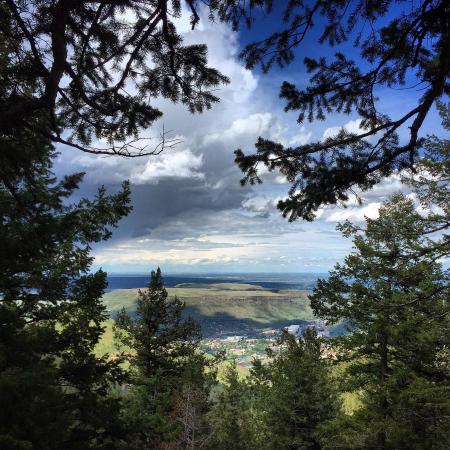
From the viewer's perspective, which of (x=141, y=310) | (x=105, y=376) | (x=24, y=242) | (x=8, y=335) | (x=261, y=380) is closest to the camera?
(x=8, y=335)

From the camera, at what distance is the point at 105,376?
10594 mm

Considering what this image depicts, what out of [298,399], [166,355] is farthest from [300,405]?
[166,355]

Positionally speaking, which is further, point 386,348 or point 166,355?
point 166,355

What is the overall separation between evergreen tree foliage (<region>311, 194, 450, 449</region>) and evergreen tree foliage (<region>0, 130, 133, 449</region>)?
28.3 ft

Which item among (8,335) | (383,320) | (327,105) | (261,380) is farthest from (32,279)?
(261,380)

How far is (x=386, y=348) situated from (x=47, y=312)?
12247 millimetres

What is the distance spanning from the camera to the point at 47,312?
10008mm

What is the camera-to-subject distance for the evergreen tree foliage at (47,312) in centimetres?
560

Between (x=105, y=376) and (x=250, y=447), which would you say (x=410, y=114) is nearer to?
(x=105, y=376)

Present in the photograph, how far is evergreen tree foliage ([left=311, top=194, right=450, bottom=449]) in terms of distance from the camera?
40.0 feet

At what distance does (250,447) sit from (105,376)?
19577 mm

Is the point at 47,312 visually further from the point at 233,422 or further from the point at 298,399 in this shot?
the point at 233,422

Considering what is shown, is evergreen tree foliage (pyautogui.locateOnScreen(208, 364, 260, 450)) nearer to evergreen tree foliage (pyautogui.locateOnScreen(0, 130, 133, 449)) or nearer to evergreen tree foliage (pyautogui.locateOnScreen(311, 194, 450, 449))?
evergreen tree foliage (pyautogui.locateOnScreen(311, 194, 450, 449))

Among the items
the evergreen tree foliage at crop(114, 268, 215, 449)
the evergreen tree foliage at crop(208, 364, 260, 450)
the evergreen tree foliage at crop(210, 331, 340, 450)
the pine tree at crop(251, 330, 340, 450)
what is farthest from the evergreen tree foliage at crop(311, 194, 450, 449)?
the evergreen tree foliage at crop(208, 364, 260, 450)
